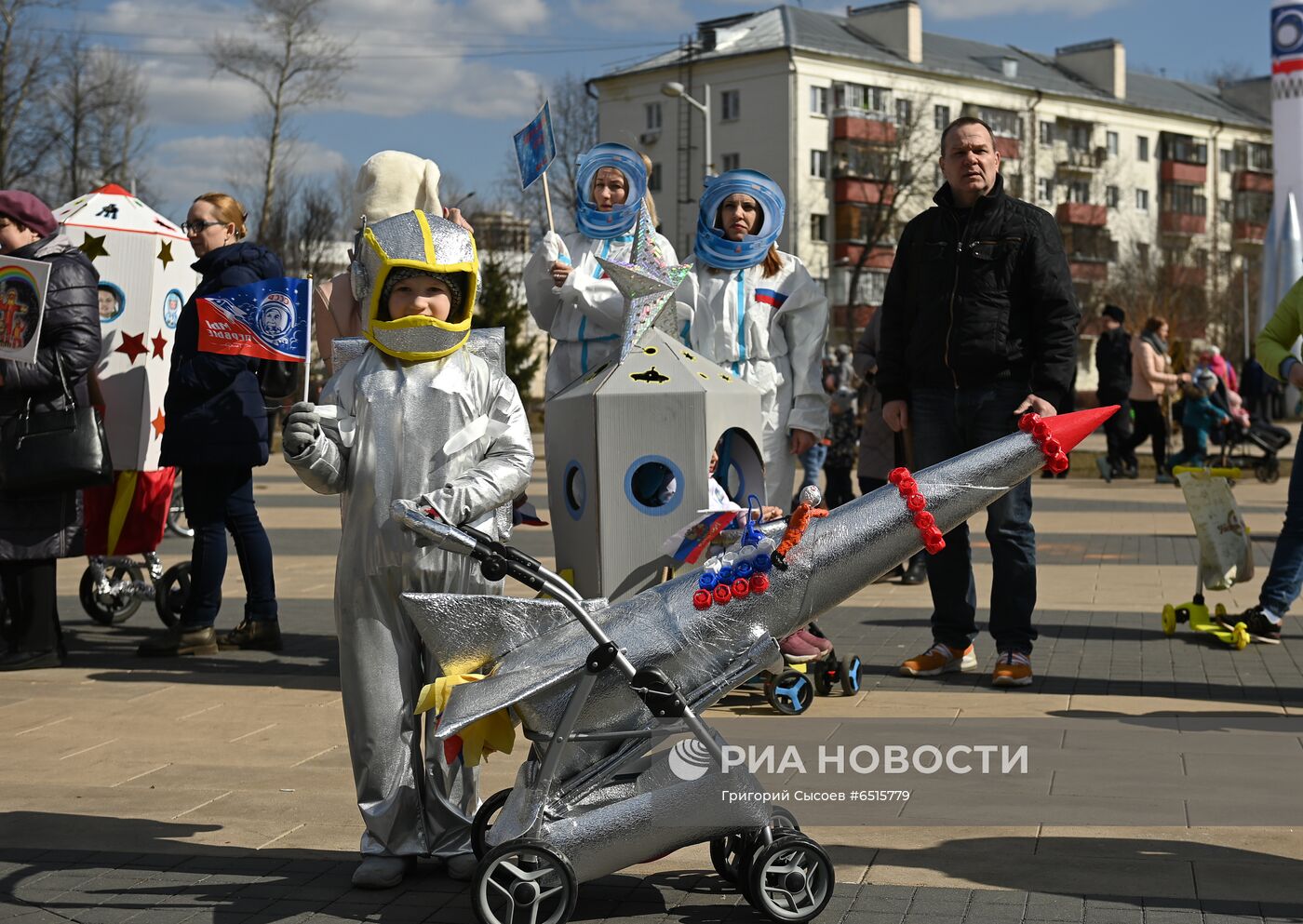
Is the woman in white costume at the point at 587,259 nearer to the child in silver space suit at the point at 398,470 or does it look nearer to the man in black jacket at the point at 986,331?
the man in black jacket at the point at 986,331

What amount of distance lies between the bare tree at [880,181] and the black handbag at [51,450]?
49020 mm

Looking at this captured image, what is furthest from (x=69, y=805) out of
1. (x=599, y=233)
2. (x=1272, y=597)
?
(x=1272, y=597)

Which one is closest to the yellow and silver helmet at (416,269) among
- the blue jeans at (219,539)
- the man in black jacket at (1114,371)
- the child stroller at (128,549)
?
the blue jeans at (219,539)

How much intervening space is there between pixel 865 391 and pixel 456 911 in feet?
24.5

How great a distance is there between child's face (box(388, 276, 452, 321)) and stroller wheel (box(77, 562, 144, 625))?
219 inches

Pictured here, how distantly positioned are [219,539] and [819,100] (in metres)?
63.1

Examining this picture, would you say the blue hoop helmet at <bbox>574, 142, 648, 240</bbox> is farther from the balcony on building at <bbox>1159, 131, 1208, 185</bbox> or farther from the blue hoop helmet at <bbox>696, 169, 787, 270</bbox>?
Answer: the balcony on building at <bbox>1159, 131, 1208, 185</bbox>

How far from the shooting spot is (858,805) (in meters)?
5.05

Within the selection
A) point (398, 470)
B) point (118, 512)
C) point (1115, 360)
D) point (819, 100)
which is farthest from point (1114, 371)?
point (819, 100)

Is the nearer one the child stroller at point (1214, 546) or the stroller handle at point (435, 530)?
the stroller handle at point (435, 530)

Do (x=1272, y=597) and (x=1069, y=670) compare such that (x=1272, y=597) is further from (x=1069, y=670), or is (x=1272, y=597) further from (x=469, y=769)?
(x=469, y=769)

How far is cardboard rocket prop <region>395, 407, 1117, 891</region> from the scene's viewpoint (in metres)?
3.96

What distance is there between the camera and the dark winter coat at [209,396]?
7.77 meters

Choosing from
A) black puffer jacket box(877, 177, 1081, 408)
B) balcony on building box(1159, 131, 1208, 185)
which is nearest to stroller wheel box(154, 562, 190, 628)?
black puffer jacket box(877, 177, 1081, 408)
